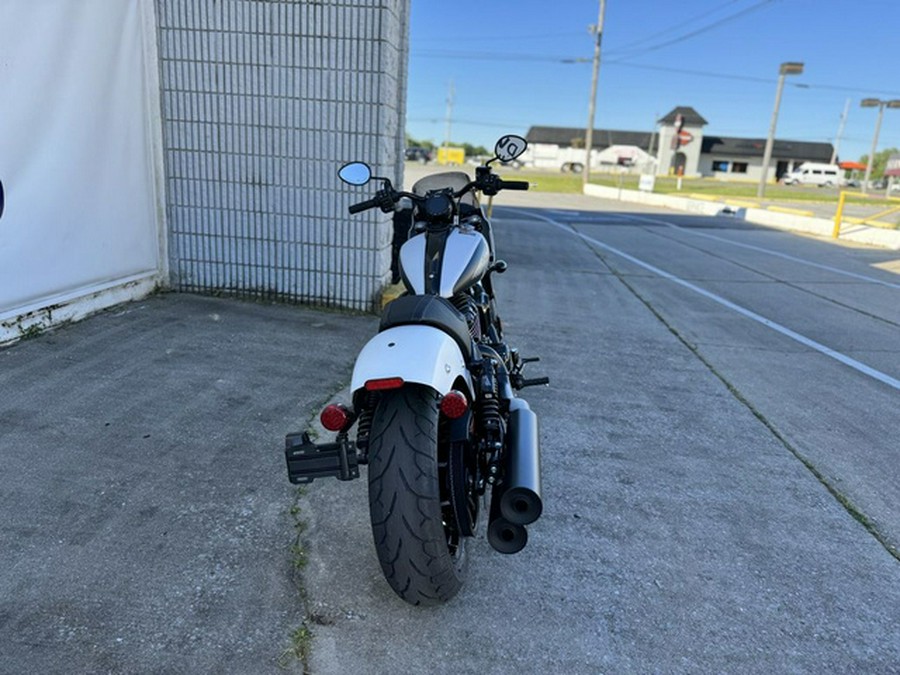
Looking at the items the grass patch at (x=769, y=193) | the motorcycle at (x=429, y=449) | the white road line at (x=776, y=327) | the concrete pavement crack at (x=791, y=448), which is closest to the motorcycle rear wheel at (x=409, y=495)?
the motorcycle at (x=429, y=449)

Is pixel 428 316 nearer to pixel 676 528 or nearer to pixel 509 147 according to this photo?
pixel 676 528

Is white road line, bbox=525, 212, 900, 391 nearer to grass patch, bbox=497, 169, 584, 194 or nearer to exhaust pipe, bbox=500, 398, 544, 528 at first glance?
exhaust pipe, bbox=500, 398, 544, 528

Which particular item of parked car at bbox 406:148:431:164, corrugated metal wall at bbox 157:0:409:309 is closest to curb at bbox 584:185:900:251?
corrugated metal wall at bbox 157:0:409:309

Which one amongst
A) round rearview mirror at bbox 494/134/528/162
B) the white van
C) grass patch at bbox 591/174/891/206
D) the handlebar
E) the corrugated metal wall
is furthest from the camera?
the white van

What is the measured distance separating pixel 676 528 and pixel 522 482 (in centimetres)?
114

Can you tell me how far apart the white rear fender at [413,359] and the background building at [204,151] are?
3.52 metres

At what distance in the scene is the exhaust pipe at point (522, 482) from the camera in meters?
2.04

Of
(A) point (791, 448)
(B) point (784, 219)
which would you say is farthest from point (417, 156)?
(A) point (791, 448)

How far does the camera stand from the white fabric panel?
4.17m

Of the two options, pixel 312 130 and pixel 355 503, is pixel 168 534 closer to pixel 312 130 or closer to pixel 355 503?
pixel 355 503

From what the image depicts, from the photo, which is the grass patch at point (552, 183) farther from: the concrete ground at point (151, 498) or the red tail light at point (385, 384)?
the red tail light at point (385, 384)

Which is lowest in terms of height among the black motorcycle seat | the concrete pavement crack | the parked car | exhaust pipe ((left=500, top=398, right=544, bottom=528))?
the concrete pavement crack

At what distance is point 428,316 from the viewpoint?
2254 mm

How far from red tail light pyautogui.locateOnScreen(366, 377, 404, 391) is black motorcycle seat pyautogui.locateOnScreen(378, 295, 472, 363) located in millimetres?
355
